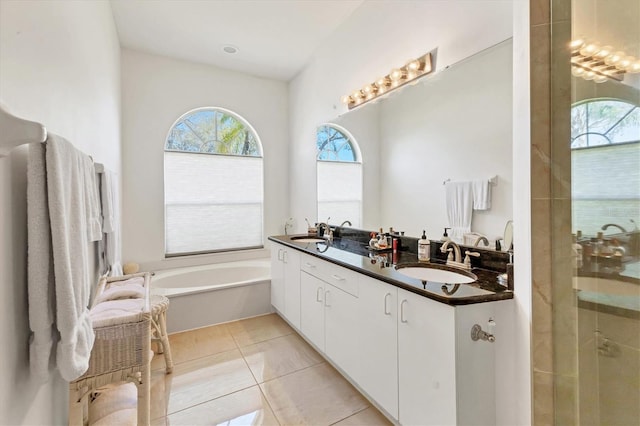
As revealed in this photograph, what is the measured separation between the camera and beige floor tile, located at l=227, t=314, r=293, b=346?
8.97 feet

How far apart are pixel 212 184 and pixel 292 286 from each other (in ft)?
6.44

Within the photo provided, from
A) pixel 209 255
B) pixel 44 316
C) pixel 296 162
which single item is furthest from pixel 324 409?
pixel 296 162

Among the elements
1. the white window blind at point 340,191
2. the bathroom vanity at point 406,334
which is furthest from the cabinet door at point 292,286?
the white window blind at point 340,191

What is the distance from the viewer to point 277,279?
3.08m

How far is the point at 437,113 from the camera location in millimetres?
2057

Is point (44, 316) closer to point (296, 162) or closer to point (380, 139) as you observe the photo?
point (380, 139)

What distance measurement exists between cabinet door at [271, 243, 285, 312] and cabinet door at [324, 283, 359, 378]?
91 centimetres

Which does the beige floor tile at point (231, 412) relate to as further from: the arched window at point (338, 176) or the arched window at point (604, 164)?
the arched window at point (604, 164)

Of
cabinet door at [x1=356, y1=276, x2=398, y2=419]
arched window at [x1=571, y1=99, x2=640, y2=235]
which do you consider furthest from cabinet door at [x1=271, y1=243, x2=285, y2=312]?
arched window at [x1=571, y1=99, x2=640, y2=235]

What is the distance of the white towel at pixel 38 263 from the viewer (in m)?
0.88

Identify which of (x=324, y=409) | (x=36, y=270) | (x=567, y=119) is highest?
(x=567, y=119)

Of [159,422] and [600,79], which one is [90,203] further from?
[600,79]

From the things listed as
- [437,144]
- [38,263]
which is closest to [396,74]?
[437,144]

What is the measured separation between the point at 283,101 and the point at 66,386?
3843mm
